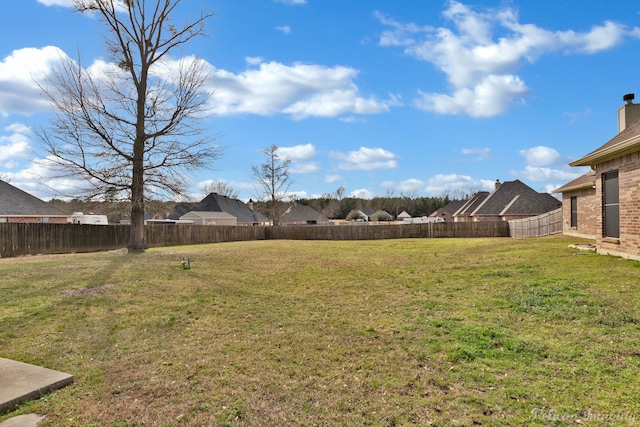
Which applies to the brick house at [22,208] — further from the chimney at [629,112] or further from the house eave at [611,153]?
the chimney at [629,112]

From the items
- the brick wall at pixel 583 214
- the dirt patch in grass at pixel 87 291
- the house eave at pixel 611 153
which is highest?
the house eave at pixel 611 153

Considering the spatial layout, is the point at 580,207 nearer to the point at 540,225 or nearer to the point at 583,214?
the point at 583,214

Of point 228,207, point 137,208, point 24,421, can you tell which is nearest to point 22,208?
point 137,208

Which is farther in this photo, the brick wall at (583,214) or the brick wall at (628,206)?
A: the brick wall at (583,214)

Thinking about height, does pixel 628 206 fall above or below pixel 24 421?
above

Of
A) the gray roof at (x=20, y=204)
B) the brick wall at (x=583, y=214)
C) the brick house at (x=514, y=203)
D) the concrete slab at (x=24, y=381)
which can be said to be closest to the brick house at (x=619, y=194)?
the brick wall at (x=583, y=214)

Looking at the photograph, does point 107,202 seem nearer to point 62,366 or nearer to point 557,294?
point 62,366

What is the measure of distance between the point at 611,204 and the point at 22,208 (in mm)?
30633

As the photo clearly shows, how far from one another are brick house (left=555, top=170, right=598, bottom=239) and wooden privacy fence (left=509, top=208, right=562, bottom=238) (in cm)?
111

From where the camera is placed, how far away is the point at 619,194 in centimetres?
950

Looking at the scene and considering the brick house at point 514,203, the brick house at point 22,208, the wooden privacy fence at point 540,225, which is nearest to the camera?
the wooden privacy fence at point 540,225

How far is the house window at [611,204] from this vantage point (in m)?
9.77

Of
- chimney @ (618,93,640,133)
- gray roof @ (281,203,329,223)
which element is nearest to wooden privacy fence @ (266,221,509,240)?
chimney @ (618,93,640,133)

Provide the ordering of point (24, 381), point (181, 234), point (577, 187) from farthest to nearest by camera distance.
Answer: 1. point (181, 234)
2. point (577, 187)
3. point (24, 381)
